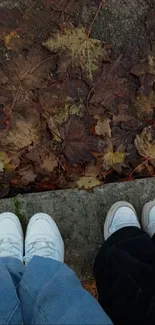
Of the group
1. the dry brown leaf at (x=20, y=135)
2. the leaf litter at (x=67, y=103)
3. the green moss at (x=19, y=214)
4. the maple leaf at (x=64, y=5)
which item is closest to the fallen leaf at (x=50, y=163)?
the leaf litter at (x=67, y=103)

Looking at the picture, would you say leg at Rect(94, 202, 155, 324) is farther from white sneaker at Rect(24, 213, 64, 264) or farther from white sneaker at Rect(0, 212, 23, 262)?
white sneaker at Rect(0, 212, 23, 262)

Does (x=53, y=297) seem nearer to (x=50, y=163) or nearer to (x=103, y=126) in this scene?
(x=50, y=163)

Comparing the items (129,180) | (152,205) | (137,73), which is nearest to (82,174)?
(129,180)

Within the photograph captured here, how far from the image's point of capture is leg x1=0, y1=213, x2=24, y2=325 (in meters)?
1.49

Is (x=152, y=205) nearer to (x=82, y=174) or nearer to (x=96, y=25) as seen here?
(x=82, y=174)

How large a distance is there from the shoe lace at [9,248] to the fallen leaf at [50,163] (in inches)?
16.2

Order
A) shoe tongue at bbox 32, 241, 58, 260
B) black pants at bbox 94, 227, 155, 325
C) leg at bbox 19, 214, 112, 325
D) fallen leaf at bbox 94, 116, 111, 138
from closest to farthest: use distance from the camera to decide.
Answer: leg at bbox 19, 214, 112, 325
black pants at bbox 94, 227, 155, 325
shoe tongue at bbox 32, 241, 58, 260
fallen leaf at bbox 94, 116, 111, 138

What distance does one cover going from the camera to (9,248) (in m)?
2.00

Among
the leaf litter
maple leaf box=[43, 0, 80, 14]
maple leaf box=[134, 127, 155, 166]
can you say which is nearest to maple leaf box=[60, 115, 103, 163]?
the leaf litter

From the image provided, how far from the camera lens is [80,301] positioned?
60.0 inches

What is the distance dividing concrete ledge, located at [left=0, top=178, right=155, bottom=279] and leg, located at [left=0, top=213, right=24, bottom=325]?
Result: 0.10m

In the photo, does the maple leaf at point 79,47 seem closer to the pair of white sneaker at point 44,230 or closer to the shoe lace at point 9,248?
the pair of white sneaker at point 44,230

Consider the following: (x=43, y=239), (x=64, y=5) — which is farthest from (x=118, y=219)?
(x=64, y=5)

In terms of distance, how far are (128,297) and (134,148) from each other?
85cm
